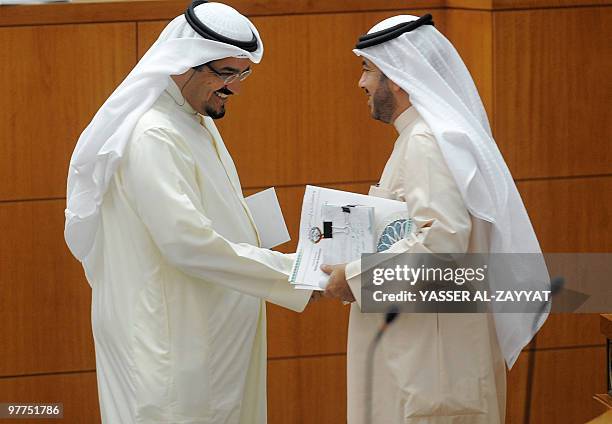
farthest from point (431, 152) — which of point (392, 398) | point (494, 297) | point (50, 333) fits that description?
point (50, 333)

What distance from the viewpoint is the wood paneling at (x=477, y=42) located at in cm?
550

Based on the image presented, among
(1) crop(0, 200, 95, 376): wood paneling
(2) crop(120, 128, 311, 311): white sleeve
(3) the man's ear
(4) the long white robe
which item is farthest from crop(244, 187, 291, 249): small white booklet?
(1) crop(0, 200, 95, 376): wood paneling

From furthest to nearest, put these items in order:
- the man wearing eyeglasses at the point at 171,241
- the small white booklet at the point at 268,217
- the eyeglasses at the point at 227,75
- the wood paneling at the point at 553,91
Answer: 1. the wood paneling at the point at 553,91
2. the small white booklet at the point at 268,217
3. the eyeglasses at the point at 227,75
4. the man wearing eyeglasses at the point at 171,241

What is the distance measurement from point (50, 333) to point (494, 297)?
105 inches

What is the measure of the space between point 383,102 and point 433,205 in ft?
1.63

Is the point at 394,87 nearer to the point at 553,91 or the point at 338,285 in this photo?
the point at 338,285

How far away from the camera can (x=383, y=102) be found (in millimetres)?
4039

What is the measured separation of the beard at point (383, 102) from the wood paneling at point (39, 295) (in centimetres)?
225

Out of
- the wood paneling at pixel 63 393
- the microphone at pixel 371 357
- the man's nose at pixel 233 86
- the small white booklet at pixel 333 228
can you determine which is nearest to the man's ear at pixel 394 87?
the small white booklet at pixel 333 228

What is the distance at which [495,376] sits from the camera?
4047 mm

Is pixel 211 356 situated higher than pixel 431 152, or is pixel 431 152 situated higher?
pixel 431 152

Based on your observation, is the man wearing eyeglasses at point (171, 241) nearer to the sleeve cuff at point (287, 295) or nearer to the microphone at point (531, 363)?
the sleeve cuff at point (287, 295)

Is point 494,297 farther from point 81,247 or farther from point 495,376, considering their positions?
point 81,247

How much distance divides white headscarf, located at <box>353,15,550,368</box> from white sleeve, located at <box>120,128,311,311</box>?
743 millimetres
